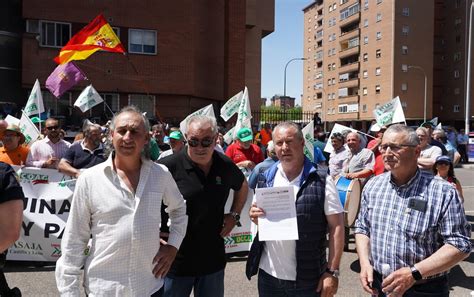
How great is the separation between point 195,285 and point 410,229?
1.57 metres

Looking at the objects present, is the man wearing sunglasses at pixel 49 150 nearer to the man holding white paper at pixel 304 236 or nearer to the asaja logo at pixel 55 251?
the asaja logo at pixel 55 251

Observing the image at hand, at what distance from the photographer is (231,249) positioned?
7199 millimetres

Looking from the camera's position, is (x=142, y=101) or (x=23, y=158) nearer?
(x=23, y=158)

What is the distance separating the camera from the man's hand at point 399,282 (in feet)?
9.34

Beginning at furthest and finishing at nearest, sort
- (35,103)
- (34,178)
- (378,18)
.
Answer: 1. (378,18)
2. (35,103)
3. (34,178)

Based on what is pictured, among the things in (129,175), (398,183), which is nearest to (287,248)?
(398,183)

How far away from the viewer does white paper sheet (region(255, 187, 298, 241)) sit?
3.08m

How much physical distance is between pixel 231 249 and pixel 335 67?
72.9 meters

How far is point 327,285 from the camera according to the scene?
10.1 ft

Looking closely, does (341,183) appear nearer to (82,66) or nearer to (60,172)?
(60,172)

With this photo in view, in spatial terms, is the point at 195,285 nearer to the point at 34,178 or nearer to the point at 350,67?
the point at 34,178

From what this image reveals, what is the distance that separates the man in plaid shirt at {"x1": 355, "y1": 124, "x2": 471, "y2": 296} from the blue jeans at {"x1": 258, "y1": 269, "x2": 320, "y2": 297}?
0.42 metres

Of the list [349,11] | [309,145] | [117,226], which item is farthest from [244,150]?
[349,11]

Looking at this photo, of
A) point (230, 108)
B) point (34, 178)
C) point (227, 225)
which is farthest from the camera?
Result: point (230, 108)
